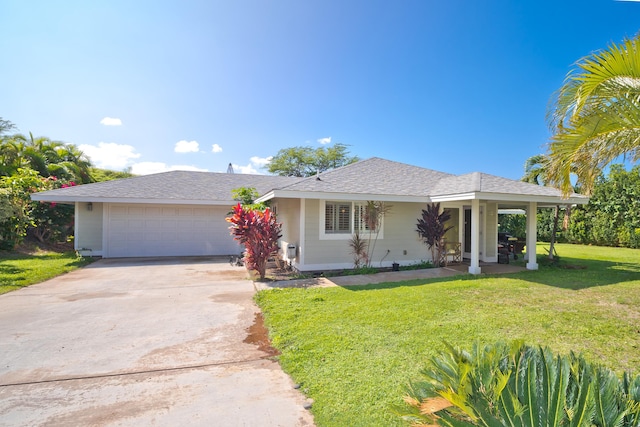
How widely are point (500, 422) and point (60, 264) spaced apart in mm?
14024

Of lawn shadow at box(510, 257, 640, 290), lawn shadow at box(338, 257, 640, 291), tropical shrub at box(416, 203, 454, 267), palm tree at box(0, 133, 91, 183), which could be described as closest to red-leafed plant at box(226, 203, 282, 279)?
lawn shadow at box(338, 257, 640, 291)

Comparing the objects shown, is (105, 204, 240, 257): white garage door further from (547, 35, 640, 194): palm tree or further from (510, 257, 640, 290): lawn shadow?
(547, 35, 640, 194): palm tree

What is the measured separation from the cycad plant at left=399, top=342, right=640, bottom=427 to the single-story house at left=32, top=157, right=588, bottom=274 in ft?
23.5

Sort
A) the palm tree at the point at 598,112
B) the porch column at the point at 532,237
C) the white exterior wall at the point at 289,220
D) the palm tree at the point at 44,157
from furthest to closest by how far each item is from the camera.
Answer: the palm tree at the point at 44,157
the white exterior wall at the point at 289,220
the porch column at the point at 532,237
the palm tree at the point at 598,112

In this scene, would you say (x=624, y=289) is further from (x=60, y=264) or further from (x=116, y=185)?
(x=116, y=185)

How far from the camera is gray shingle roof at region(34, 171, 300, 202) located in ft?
41.6

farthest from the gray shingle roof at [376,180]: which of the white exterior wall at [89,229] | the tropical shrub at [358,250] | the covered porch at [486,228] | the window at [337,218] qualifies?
the white exterior wall at [89,229]

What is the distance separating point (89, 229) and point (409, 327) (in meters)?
15.1

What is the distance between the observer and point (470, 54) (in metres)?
11.8

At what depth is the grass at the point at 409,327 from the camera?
10.3 feet

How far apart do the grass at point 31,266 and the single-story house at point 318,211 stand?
139cm

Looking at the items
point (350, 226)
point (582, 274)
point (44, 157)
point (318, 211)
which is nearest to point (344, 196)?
point (318, 211)

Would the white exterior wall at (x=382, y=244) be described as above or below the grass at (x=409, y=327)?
above

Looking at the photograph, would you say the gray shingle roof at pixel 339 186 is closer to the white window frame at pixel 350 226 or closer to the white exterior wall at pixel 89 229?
the white window frame at pixel 350 226
